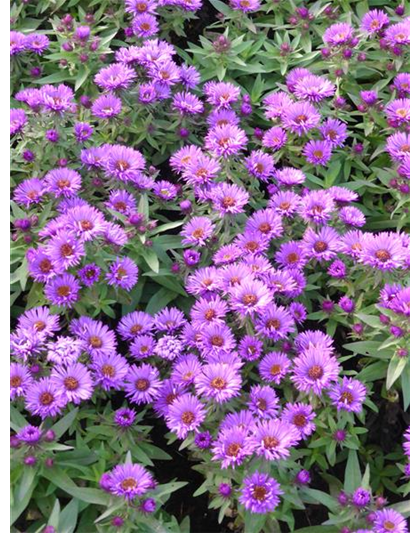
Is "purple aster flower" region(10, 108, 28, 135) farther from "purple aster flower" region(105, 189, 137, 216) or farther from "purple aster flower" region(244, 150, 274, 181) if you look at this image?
"purple aster flower" region(244, 150, 274, 181)

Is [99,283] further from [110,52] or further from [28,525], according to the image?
[110,52]

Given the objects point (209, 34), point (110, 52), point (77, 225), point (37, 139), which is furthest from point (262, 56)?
point (77, 225)

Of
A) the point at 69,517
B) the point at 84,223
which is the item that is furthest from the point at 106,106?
the point at 69,517

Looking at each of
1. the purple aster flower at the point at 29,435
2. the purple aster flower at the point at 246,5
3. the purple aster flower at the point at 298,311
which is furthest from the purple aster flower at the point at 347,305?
the purple aster flower at the point at 246,5

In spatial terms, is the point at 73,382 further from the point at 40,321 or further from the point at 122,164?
the point at 122,164

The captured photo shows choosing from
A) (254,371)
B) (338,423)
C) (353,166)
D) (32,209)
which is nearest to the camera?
(338,423)

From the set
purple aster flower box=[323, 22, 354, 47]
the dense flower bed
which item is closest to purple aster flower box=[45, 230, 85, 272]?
the dense flower bed
